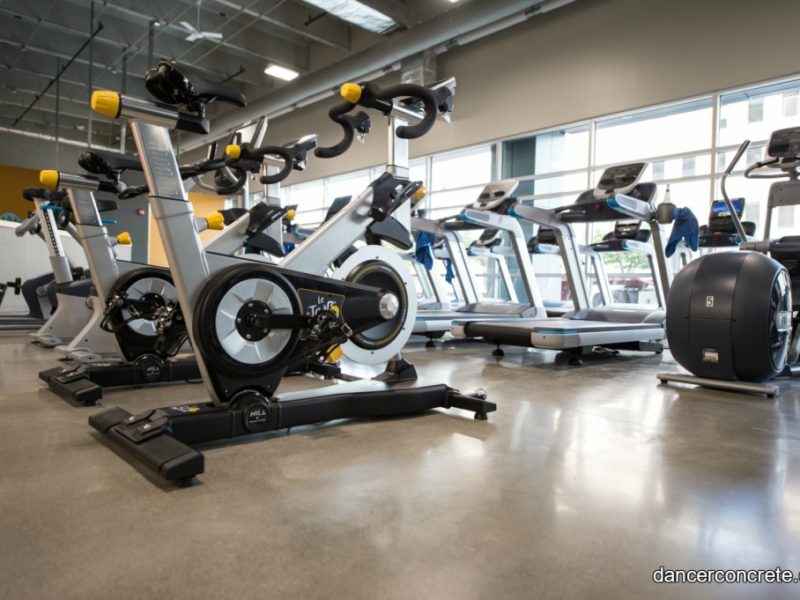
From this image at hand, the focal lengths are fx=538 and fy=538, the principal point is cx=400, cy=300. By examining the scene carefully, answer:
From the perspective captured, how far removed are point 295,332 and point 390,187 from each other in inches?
36.8

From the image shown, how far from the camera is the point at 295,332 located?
7.23 feet

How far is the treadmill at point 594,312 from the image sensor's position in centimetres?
449

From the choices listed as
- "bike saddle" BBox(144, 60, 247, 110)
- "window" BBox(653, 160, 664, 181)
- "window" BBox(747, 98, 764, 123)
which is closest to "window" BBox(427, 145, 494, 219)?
"window" BBox(653, 160, 664, 181)

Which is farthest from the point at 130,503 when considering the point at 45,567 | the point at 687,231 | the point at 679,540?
the point at 687,231

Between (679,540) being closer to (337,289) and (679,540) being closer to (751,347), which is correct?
(337,289)

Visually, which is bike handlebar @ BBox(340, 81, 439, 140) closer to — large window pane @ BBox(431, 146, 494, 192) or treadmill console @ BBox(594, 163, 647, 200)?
treadmill console @ BBox(594, 163, 647, 200)

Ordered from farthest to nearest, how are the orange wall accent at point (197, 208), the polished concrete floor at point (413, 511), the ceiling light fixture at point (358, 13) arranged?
the orange wall accent at point (197, 208) < the ceiling light fixture at point (358, 13) < the polished concrete floor at point (413, 511)

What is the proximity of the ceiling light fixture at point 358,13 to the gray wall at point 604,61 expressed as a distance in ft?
5.55

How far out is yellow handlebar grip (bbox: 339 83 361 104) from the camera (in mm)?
2434

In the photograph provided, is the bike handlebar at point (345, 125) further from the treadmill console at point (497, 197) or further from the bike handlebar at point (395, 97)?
the treadmill console at point (497, 197)

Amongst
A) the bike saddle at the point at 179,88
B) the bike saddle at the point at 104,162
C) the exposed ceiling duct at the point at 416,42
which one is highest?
the exposed ceiling duct at the point at 416,42

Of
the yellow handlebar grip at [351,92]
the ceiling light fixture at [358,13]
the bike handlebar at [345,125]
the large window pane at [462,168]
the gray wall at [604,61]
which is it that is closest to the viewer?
the yellow handlebar grip at [351,92]

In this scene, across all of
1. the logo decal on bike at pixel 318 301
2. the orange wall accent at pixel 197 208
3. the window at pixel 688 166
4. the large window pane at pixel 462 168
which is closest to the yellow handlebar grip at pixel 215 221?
the logo decal on bike at pixel 318 301

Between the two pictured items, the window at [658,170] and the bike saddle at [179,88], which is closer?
the bike saddle at [179,88]
